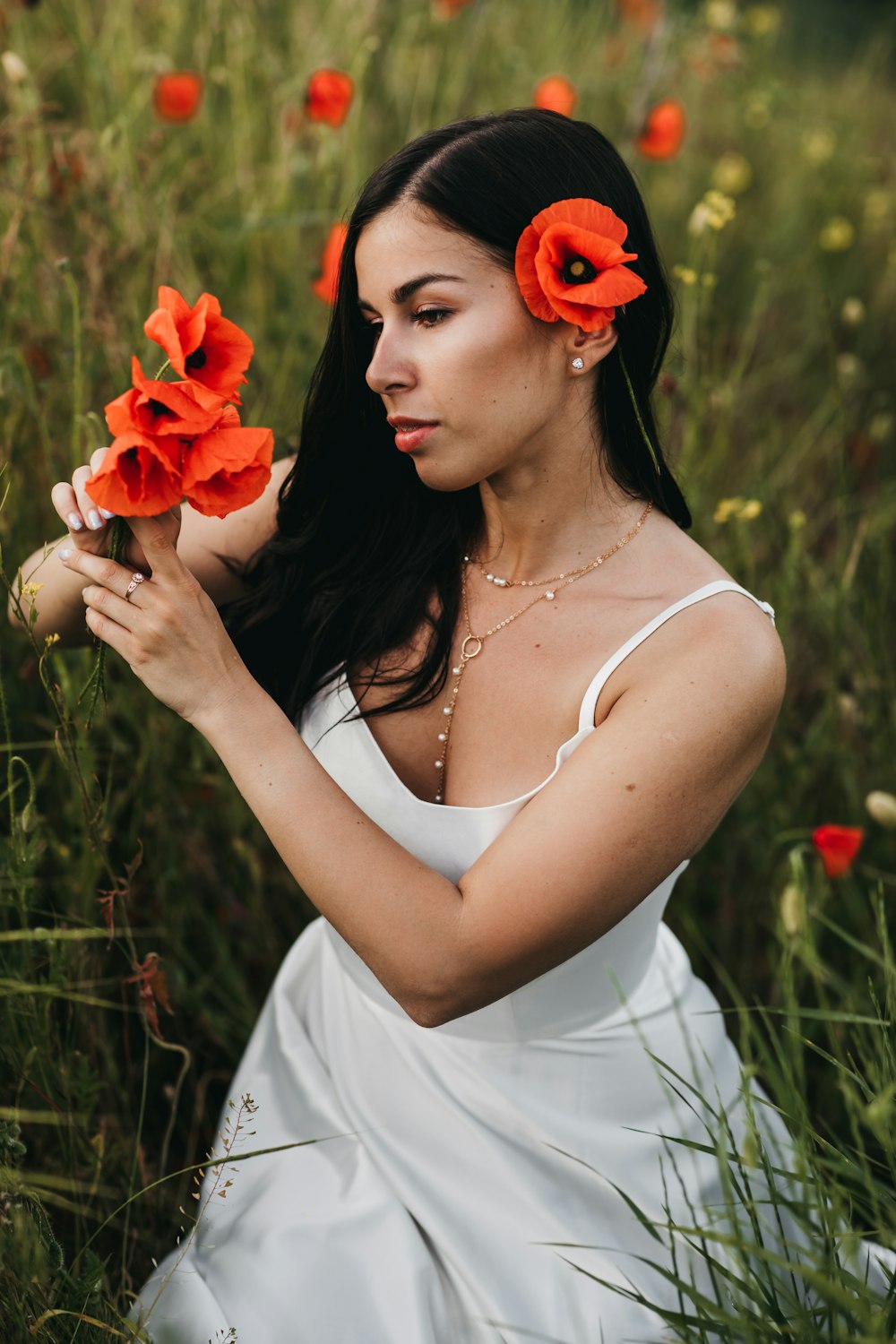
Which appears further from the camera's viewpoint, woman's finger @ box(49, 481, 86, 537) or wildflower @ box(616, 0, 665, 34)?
wildflower @ box(616, 0, 665, 34)

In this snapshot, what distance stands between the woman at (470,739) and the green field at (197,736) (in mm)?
146

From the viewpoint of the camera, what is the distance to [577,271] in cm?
119

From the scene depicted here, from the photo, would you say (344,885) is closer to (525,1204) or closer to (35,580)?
(525,1204)

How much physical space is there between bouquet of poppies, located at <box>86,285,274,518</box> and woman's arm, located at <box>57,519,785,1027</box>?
0.10 m

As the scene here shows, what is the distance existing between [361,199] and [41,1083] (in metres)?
1.10

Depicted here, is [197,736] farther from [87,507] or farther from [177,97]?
[177,97]

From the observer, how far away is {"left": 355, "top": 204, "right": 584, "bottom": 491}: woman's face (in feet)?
3.98

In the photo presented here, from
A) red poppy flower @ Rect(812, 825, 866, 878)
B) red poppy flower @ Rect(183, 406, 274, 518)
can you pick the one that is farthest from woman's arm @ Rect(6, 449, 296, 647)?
red poppy flower @ Rect(812, 825, 866, 878)

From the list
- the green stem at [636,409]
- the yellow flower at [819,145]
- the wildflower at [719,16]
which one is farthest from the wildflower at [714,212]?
the yellow flower at [819,145]

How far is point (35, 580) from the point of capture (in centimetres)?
143

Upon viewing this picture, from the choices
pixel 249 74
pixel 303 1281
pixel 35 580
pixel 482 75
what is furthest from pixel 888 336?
pixel 303 1281

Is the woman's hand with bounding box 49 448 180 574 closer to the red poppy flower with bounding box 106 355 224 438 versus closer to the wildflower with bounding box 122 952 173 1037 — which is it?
the red poppy flower with bounding box 106 355 224 438

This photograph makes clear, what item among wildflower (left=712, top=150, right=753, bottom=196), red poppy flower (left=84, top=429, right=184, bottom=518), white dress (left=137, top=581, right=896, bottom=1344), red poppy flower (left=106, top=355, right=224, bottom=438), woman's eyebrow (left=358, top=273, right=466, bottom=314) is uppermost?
wildflower (left=712, top=150, right=753, bottom=196)

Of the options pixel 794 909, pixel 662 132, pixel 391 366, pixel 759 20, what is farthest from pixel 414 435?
pixel 759 20
